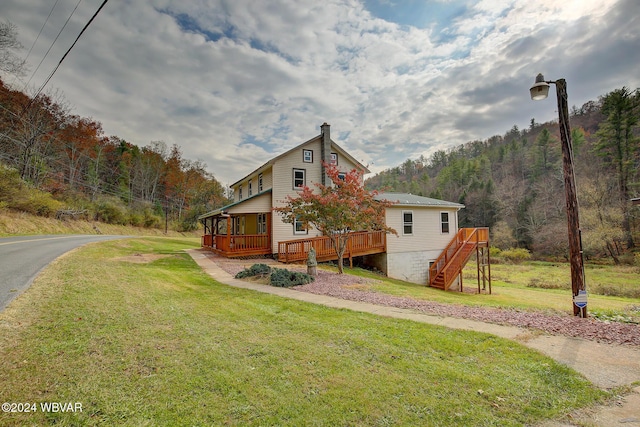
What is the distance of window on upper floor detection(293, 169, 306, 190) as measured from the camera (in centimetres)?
1912

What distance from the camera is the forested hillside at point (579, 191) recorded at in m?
29.0

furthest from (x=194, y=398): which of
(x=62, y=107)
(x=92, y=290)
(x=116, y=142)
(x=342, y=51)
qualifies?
(x=116, y=142)

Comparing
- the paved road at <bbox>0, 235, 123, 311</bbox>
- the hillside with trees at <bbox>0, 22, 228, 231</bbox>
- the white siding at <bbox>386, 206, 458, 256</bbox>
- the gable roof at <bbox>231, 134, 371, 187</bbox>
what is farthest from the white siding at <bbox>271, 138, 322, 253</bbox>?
the hillside with trees at <bbox>0, 22, 228, 231</bbox>

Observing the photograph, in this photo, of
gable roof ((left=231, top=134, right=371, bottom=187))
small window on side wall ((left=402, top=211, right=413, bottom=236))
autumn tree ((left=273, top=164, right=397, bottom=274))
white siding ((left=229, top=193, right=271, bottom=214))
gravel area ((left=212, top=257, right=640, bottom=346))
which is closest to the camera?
gravel area ((left=212, top=257, right=640, bottom=346))

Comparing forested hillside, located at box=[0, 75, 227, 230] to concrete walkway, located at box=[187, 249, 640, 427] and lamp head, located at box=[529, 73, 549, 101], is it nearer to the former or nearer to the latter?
concrete walkway, located at box=[187, 249, 640, 427]

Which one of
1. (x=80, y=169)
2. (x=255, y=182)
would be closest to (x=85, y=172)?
(x=80, y=169)

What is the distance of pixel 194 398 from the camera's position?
2928 mm

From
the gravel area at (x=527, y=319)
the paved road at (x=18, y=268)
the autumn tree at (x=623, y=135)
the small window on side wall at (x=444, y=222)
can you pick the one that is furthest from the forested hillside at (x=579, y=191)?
the paved road at (x=18, y=268)

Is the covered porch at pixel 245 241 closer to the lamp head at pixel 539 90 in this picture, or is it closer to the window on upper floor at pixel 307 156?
the window on upper floor at pixel 307 156

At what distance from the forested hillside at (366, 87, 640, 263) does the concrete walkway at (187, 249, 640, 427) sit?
9142 mm

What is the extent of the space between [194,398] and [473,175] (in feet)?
A: 214

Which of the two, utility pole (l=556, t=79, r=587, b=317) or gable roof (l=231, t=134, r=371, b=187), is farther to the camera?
gable roof (l=231, t=134, r=371, b=187)

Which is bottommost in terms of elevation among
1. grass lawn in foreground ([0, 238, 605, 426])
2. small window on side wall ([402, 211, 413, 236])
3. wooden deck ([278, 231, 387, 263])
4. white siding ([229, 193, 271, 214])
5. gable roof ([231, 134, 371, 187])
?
grass lawn in foreground ([0, 238, 605, 426])

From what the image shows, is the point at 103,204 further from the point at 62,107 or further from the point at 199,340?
the point at 199,340
